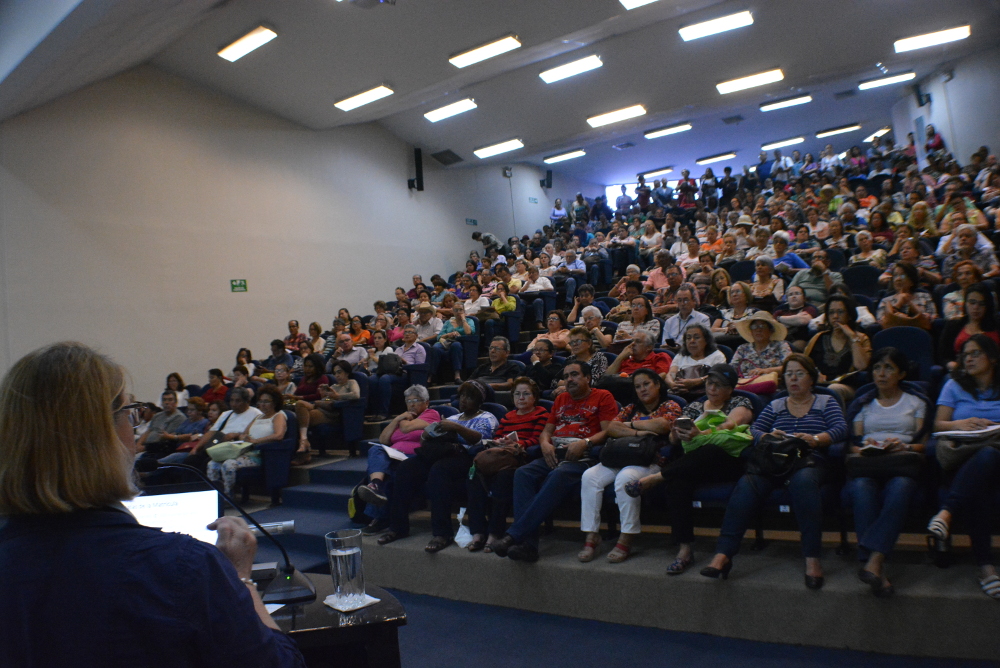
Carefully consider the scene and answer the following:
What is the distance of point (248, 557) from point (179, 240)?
7764mm

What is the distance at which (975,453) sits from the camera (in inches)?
103

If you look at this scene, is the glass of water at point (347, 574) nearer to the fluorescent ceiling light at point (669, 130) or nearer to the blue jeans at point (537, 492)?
the blue jeans at point (537, 492)

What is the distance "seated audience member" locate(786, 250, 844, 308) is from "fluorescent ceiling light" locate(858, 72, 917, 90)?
21.5ft

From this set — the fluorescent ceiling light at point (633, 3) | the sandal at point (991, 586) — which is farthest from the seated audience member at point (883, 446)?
the fluorescent ceiling light at point (633, 3)

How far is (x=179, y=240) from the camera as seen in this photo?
786 centimetres

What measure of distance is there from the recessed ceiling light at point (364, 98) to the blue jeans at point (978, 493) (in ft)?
25.3

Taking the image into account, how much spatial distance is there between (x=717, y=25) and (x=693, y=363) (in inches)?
211

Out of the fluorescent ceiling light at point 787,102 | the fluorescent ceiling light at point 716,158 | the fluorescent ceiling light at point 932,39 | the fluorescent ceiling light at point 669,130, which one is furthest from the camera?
the fluorescent ceiling light at point 716,158

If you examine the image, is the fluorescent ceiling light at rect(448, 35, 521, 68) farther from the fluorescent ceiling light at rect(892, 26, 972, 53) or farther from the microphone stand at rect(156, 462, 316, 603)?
the microphone stand at rect(156, 462, 316, 603)

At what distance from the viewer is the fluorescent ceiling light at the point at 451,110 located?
9609mm

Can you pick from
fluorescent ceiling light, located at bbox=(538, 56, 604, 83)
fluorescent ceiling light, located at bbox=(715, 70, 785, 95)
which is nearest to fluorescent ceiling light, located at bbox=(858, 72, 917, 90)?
fluorescent ceiling light, located at bbox=(715, 70, 785, 95)

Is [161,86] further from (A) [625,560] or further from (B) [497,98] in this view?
(A) [625,560]

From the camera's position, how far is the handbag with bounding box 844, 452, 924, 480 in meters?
2.70

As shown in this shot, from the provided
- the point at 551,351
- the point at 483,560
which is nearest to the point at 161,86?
the point at 551,351
